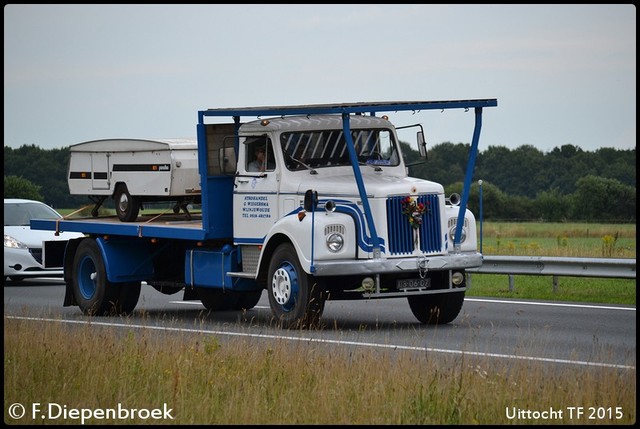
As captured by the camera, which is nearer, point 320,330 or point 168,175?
point 320,330

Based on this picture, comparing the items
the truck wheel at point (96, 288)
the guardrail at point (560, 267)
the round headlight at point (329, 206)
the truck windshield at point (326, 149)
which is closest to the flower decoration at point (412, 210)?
the round headlight at point (329, 206)

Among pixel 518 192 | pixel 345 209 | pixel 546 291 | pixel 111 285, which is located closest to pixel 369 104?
pixel 345 209

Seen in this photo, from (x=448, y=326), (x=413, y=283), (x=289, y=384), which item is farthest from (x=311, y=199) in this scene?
(x=289, y=384)

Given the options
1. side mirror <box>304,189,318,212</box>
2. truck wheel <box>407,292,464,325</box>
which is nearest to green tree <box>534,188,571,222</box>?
truck wheel <box>407,292,464,325</box>

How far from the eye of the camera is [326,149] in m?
18.7

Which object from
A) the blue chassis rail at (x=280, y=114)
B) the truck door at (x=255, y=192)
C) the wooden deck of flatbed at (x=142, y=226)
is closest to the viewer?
the blue chassis rail at (x=280, y=114)

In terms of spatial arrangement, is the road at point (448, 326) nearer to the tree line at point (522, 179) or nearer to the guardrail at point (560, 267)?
the guardrail at point (560, 267)

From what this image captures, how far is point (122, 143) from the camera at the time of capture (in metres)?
21.0

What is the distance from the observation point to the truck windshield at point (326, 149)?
18.6m

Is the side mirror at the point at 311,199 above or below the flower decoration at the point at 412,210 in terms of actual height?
above

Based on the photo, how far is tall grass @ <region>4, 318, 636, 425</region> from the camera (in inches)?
421

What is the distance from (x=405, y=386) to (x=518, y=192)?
236 ft

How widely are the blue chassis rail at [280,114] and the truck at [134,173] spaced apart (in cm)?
49

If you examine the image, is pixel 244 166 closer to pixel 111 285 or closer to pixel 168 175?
pixel 168 175
